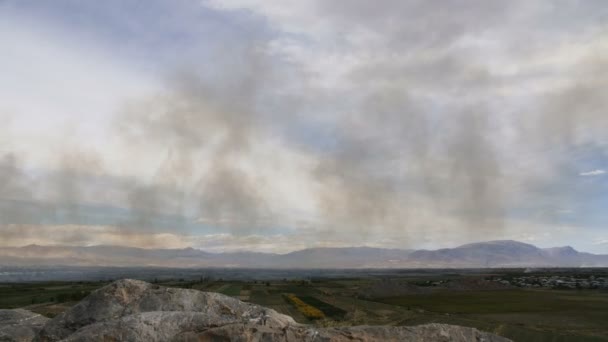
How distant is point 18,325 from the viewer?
1636cm

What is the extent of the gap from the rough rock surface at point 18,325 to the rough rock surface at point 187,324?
2.78 meters

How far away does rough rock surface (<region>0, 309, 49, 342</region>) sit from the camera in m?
15.4

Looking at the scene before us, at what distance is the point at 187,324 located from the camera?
11188 mm

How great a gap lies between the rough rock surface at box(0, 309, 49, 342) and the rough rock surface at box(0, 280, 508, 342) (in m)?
2.78

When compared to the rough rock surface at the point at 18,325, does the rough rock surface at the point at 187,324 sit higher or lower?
higher

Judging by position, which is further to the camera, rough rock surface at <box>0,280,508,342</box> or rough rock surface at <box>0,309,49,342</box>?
rough rock surface at <box>0,309,49,342</box>

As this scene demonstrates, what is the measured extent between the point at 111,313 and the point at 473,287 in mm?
166915

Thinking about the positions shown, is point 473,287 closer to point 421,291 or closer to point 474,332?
point 421,291

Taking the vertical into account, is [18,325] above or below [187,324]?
below

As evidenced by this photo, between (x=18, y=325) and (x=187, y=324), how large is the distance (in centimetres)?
893

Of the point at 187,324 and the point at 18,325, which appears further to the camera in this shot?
the point at 18,325

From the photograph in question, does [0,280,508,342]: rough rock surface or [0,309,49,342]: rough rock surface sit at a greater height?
[0,280,508,342]: rough rock surface

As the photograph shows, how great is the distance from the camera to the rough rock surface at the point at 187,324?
10.6 m

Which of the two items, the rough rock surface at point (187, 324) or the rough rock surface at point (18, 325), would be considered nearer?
the rough rock surface at point (187, 324)
